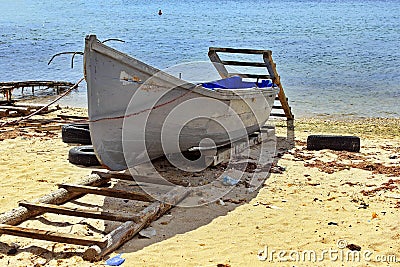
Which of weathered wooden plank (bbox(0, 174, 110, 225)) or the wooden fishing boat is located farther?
the wooden fishing boat

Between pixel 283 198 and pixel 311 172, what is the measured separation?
1425 millimetres

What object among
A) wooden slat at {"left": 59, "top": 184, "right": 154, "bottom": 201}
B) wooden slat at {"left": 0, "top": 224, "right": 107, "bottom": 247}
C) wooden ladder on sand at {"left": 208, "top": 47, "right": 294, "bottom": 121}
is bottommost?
wooden slat at {"left": 0, "top": 224, "right": 107, "bottom": 247}

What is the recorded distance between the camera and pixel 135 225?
504cm

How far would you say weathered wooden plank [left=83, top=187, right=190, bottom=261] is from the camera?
4490mm

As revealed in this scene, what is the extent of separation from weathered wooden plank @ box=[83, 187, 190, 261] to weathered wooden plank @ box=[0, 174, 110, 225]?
1.11 m

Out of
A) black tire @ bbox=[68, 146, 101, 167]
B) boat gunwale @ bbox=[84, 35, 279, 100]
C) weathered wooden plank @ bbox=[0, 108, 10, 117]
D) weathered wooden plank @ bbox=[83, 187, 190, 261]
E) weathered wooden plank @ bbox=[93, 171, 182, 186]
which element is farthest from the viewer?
weathered wooden plank @ bbox=[0, 108, 10, 117]

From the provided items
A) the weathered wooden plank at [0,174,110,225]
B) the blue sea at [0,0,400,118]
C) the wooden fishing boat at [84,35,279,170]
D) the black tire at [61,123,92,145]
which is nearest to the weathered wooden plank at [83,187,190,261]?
the wooden fishing boat at [84,35,279,170]

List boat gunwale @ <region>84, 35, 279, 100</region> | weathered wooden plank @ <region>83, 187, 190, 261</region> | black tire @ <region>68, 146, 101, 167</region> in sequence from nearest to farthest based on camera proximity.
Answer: weathered wooden plank @ <region>83, 187, 190, 261</region> → boat gunwale @ <region>84, 35, 279, 100</region> → black tire @ <region>68, 146, 101, 167</region>

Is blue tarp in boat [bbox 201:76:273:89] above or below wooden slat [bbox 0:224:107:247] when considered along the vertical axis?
above

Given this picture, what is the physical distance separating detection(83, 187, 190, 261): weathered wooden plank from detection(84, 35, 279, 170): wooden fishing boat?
936 mm

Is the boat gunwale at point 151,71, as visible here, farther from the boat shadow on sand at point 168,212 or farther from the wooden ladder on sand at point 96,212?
the wooden ladder on sand at point 96,212

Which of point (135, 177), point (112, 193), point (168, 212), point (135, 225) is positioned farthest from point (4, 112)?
point (135, 225)

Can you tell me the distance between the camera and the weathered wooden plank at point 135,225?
449 centimetres

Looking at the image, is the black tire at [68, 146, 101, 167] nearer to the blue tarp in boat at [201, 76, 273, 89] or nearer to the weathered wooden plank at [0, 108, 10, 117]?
the blue tarp in boat at [201, 76, 273, 89]
